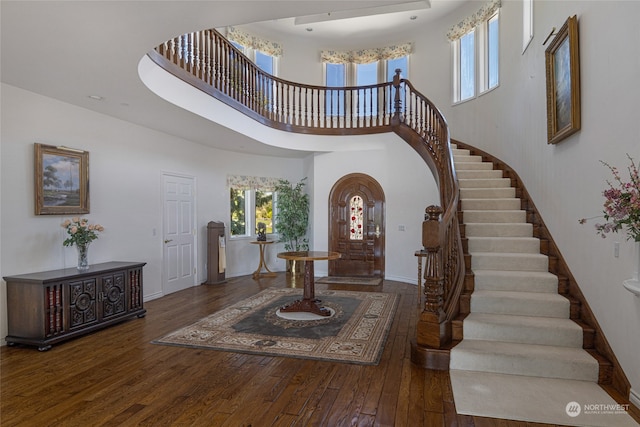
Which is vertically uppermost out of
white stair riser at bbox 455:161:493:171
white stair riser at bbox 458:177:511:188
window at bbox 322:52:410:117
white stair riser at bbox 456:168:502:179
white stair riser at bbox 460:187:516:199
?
window at bbox 322:52:410:117

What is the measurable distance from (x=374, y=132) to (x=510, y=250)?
3894mm

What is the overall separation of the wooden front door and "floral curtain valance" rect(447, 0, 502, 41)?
11.5ft

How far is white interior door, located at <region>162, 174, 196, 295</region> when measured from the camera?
20.4ft

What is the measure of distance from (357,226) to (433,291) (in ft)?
14.9

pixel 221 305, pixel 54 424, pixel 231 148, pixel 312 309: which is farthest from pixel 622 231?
pixel 231 148

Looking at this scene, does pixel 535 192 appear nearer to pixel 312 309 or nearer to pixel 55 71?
pixel 312 309

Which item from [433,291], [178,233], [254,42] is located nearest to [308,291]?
[433,291]

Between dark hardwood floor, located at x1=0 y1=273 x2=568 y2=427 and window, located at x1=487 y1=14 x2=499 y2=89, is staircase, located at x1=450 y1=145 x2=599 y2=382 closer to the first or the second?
dark hardwood floor, located at x1=0 y1=273 x2=568 y2=427

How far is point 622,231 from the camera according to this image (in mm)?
2684

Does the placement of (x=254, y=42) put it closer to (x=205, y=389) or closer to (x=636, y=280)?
(x=205, y=389)

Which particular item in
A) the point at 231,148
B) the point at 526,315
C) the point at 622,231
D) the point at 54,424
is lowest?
the point at 54,424

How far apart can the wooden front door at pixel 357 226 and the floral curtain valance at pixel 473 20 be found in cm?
351

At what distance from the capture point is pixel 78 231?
431cm

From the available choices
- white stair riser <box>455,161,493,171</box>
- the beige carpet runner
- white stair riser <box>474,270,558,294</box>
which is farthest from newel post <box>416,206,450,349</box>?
white stair riser <box>455,161,493,171</box>
